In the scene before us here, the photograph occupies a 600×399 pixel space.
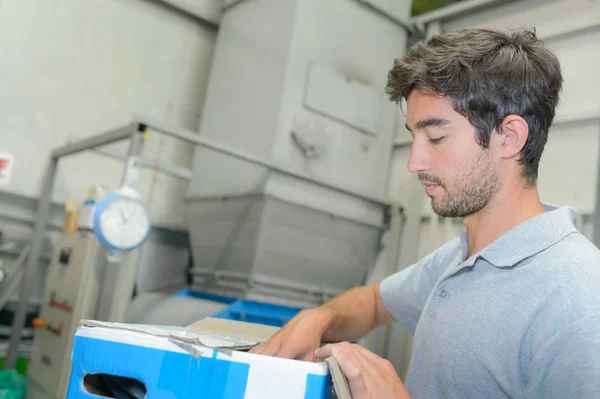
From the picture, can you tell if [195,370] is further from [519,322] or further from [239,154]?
[239,154]

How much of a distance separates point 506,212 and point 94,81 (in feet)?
A: 8.77

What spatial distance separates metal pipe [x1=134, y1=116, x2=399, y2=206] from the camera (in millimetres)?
2207

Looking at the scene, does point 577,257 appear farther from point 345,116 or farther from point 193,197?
point 193,197

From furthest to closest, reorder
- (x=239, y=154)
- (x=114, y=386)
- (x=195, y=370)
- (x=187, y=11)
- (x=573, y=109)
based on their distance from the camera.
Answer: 1. (x=187, y=11)
2. (x=573, y=109)
3. (x=239, y=154)
4. (x=114, y=386)
5. (x=195, y=370)

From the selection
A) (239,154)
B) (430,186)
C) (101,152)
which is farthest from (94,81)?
(430,186)

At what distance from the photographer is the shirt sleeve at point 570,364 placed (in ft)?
2.28

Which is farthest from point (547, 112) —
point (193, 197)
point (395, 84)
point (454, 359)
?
point (193, 197)

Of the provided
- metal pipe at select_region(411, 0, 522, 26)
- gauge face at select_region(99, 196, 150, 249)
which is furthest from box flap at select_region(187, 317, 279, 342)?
metal pipe at select_region(411, 0, 522, 26)

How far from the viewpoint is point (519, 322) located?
83 centimetres

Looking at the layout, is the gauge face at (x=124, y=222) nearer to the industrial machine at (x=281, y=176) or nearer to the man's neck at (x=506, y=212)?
the industrial machine at (x=281, y=176)

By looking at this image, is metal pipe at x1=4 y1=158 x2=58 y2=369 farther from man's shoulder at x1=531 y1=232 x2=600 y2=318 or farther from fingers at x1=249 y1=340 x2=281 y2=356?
man's shoulder at x1=531 y1=232 x2=600 y2=318

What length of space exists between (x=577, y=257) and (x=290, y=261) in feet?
6.11

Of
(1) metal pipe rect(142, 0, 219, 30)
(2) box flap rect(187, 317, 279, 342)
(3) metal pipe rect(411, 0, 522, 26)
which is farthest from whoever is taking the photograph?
(1) metal pipe rect(142, 0, 219, 30)

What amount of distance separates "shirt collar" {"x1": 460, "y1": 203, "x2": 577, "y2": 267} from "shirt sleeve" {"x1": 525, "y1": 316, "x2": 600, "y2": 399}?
0.18m
